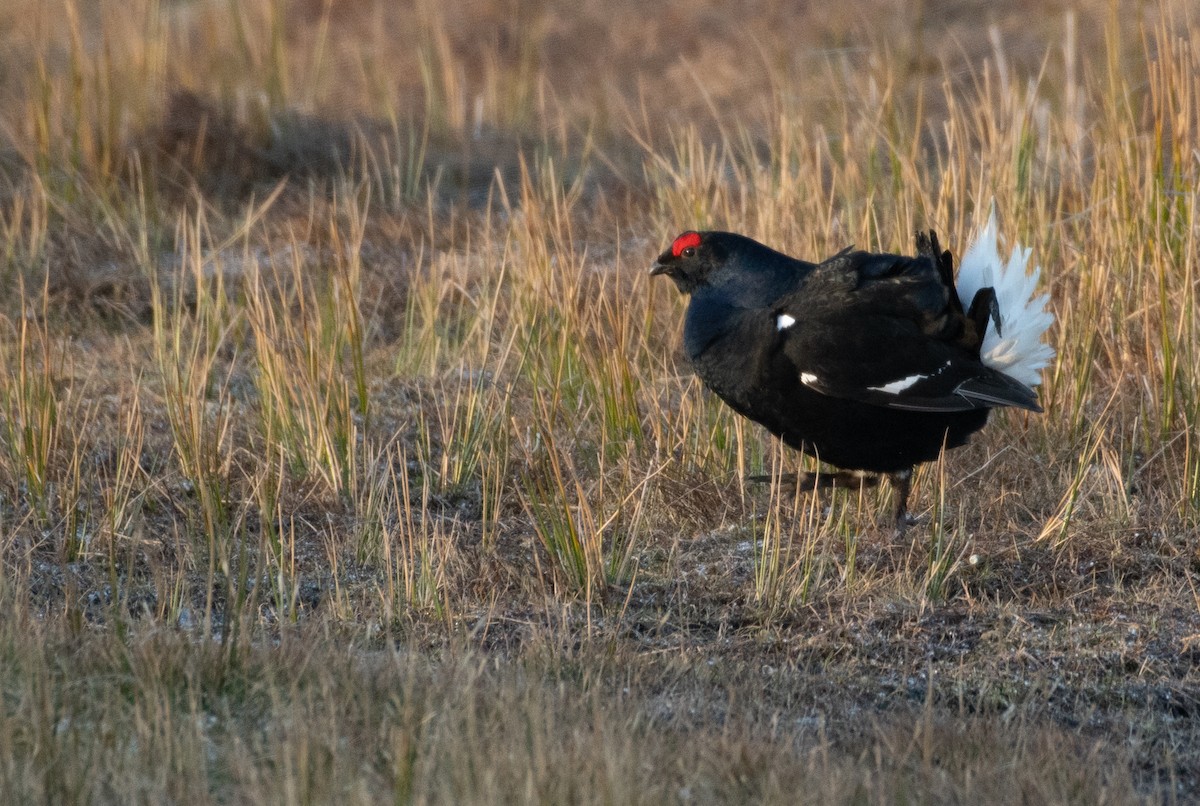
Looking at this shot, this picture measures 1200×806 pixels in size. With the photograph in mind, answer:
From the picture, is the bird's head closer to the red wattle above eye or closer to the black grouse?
the red wattle above eye

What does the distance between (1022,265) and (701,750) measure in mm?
1967

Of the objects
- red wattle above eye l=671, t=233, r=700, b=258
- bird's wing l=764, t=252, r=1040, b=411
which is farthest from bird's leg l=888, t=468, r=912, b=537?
red wattle above eye l=671, t=233, r=700, b=258

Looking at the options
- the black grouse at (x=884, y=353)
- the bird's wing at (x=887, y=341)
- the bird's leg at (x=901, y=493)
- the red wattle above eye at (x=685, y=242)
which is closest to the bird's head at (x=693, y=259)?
the red wattle above eye at (x=685, y=242)

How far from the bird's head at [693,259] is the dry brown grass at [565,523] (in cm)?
29

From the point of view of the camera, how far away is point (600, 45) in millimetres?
14930

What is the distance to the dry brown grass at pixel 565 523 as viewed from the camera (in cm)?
255

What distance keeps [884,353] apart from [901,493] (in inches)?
18.5

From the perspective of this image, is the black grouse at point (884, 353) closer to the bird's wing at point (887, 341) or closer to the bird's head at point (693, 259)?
the bird's wing at point (887, 341)

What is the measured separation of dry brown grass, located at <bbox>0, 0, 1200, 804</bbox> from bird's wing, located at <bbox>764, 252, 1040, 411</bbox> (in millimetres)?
336

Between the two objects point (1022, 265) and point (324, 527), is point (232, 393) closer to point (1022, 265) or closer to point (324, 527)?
point (324, 527)

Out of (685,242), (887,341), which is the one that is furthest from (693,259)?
(887,341)

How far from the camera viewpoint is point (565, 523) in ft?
12.2

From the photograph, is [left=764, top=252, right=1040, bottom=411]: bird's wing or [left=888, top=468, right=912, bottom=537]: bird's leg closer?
[left=764, top=252, right=1040, bottom=411]: bird's wing

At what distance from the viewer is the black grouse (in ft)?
12.5
